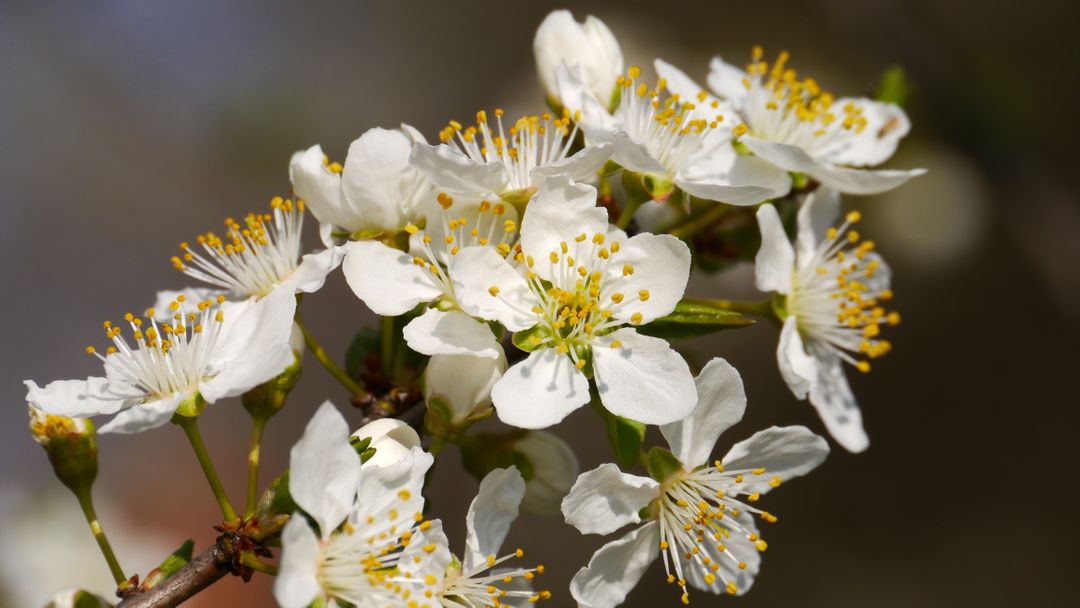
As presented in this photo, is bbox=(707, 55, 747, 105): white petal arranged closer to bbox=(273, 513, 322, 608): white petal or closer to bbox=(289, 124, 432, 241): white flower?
bbox=(289, 124, 432, 241): white flower

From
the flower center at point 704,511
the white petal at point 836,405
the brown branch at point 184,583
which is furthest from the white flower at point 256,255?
the white petal at point 836,405

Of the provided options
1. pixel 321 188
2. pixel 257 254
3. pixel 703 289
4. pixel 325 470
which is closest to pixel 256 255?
pixel 257 254

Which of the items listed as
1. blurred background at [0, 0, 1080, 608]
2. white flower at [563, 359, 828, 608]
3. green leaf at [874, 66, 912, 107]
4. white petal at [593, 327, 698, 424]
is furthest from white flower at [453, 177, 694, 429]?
blurred background at [0, 0, 1080, 608]

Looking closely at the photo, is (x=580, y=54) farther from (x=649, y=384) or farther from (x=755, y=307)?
(x=649, y=384)

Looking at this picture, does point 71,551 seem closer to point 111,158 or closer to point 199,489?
point 199,489

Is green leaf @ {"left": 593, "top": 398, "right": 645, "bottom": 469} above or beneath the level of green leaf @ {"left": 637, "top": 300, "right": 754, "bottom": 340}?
beneath

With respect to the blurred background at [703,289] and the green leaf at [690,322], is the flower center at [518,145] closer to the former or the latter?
the green leaf at [690,322]
